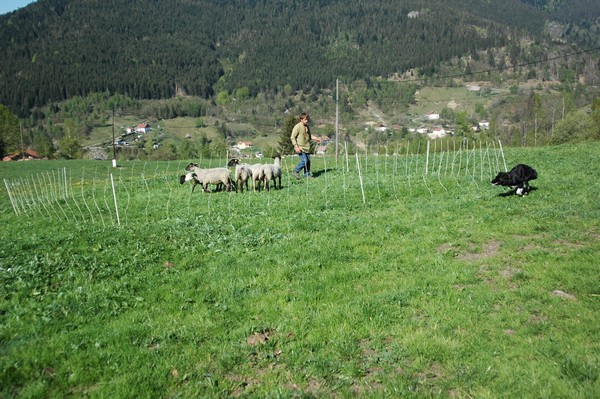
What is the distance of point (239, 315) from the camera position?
724cm

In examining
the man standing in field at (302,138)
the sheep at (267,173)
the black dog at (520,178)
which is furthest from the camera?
the man standing in field at (302,138)

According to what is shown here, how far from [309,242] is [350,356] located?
511 centimetres

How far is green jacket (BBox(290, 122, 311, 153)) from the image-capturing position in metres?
20.5

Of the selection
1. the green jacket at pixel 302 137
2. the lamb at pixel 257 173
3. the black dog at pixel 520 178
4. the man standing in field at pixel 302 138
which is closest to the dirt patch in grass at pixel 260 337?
the black dog at pixel 520 178

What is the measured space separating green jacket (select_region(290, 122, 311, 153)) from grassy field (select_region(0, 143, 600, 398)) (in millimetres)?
7413

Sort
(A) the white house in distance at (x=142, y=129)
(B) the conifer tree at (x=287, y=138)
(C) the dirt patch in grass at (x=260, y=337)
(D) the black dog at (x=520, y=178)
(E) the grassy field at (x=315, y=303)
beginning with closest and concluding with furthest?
(E) the grassy field at (x=315, y=303) → (C) the dirt patch in grass at (x=260, y=337) → (D) the black dog at (x=520, y=178) → (B) the conifer tree at (x=287, y=138) → (A) the white house in distance at (x=142, y=129)

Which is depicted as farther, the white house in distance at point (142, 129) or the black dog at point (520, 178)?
the white house in distance at point (142, 129)

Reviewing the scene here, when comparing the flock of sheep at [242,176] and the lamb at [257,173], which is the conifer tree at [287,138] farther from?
the lamb at [257,173]

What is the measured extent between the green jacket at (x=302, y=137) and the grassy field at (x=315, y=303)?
24.3 ft

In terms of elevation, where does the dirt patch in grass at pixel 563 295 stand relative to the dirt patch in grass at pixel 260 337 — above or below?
above

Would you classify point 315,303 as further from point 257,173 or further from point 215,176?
point 215,176

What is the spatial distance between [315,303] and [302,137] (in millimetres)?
13943

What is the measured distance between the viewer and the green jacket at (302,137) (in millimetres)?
20516

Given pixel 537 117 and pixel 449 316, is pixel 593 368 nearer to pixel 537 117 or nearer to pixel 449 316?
pixel 449 316
